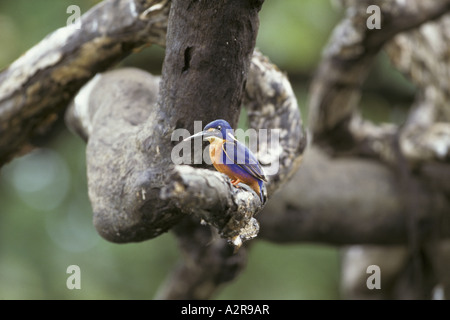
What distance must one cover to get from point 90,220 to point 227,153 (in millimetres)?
2852

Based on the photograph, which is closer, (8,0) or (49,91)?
(49,91)

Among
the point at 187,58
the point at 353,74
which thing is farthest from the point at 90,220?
the point at 187,58

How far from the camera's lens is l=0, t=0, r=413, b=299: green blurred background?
356 cm

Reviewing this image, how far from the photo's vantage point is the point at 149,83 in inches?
69.3

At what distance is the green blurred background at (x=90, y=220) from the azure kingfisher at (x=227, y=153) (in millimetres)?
2329

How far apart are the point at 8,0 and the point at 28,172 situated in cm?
99

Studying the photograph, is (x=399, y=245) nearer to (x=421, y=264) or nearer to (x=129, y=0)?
(x=421, y=264)

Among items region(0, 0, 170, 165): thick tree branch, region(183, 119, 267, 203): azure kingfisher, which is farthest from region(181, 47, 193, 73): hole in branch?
region(0, 0, 170, 165): thick tree branch

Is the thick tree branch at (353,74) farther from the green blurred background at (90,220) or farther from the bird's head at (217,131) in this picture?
the bird's head at (217,131)

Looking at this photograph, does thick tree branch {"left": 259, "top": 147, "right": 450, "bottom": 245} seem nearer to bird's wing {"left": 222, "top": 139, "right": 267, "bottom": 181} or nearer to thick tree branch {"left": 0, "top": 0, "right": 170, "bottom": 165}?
thick tree branch {"left": 0, "top": 0, "right": 170, "bottom": 165}

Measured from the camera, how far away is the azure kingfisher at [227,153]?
3.61ft

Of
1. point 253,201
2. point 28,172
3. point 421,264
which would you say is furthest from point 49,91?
point 28,172

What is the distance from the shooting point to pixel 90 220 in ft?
12.5

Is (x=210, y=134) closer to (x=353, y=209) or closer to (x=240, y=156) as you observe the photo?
(x=240, y=156)
